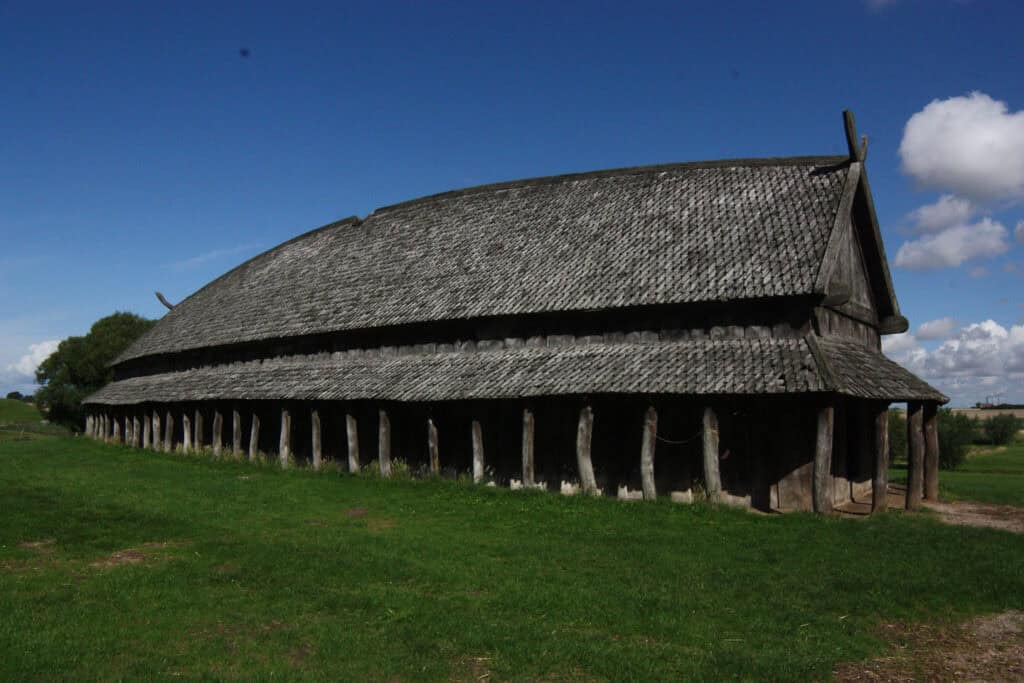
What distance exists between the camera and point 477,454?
19.2 m

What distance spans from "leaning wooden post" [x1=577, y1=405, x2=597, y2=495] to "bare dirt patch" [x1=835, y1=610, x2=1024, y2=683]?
9005mm

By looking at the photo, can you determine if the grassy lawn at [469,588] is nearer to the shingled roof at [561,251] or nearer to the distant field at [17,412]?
the shingled roof at [561,251]

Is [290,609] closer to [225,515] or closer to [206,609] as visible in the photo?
[206,609]

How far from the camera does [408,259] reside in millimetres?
26375

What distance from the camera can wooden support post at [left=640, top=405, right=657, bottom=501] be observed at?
16234 mm

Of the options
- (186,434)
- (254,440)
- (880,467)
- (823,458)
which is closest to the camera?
(823,458)

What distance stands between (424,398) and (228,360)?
14.4 meters

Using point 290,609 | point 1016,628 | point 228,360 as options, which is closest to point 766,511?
point 1016,628

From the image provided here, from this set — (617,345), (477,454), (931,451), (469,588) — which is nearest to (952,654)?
(469,588)

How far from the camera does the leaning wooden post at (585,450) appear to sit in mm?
17062

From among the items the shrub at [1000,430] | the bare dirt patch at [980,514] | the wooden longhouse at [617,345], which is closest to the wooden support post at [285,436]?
Answer: the wooden longhouse at [617,345]

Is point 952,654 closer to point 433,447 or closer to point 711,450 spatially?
point 711,450

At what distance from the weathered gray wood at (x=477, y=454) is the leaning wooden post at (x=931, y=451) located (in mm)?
10561

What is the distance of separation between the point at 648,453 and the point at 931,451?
25.4 ft
